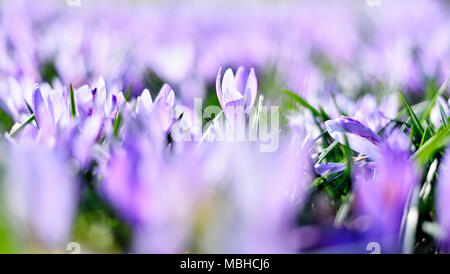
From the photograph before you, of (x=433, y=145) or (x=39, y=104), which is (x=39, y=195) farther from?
(x=433, y=145)

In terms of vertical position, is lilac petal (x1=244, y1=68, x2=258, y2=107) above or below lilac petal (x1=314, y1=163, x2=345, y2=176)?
above

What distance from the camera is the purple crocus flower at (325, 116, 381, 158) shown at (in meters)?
0.37

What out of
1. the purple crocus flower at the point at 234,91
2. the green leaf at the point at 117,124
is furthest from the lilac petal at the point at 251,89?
the green leaf at the point at 117,124

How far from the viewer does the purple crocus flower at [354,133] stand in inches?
14.6

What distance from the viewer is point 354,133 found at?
0.37m

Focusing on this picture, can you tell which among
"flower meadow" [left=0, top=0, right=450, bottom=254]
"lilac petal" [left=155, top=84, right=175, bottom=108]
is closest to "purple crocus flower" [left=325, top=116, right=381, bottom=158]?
"flower meadow" [left=0, top=0, right=450, bottom=254]

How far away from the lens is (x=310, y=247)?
315mm

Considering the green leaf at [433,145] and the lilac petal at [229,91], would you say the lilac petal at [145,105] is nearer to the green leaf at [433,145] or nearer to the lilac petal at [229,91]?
Answer: the lilac petal at [229,91]

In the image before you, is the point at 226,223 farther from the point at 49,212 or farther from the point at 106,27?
the point at 106,27

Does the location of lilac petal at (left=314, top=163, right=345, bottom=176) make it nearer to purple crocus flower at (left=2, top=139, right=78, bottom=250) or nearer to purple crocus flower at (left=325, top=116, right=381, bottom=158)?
purple crocus flower at (left=325, top=116, right=381, bottom=158)

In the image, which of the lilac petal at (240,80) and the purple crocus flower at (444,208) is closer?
the purple crocus flower at (444,208)

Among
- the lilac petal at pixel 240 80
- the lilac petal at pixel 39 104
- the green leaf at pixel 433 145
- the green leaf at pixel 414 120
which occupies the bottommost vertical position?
the green leaf at pixel 433 145

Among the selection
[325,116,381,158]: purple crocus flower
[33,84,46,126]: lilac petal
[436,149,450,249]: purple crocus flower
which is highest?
[33,84,46,126]: lilac petal
